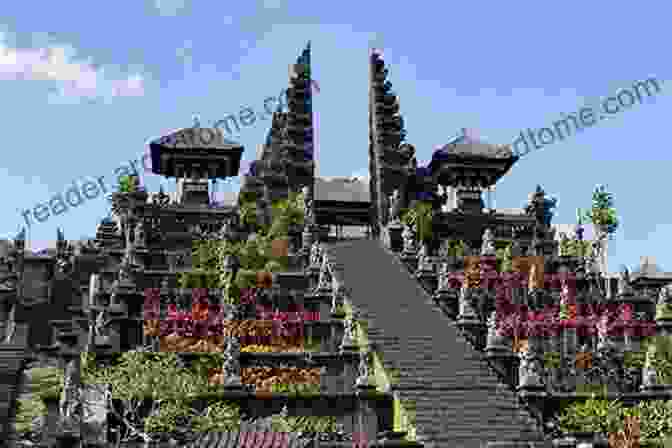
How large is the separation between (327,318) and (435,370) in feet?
16.6

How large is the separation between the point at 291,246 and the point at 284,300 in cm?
681

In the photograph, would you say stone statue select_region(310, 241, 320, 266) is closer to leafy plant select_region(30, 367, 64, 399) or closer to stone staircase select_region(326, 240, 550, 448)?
stone staircase select_region(326, 240, 550, 448)

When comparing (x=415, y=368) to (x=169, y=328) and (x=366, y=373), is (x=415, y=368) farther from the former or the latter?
(x=169, y=328)

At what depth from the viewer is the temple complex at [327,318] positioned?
1983 cm

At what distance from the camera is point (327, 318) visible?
87.4ft

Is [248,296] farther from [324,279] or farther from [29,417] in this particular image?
[29,417]

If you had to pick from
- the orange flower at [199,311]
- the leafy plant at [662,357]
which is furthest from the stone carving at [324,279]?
the leafy plant at [662,357]

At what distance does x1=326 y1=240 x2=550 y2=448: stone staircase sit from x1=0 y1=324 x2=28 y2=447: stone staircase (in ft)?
25.4

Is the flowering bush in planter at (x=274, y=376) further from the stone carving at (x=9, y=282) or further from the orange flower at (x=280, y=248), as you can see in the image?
the stone carving at (x=9, y=282)

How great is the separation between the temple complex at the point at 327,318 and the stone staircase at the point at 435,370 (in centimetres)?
6

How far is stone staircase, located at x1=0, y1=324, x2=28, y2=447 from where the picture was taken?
790 inches

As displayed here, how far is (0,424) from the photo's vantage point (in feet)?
65.4

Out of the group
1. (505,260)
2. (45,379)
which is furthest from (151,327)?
(505,260)

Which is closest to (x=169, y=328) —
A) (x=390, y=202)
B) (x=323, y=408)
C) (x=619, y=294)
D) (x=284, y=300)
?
(x=284, y=300)
